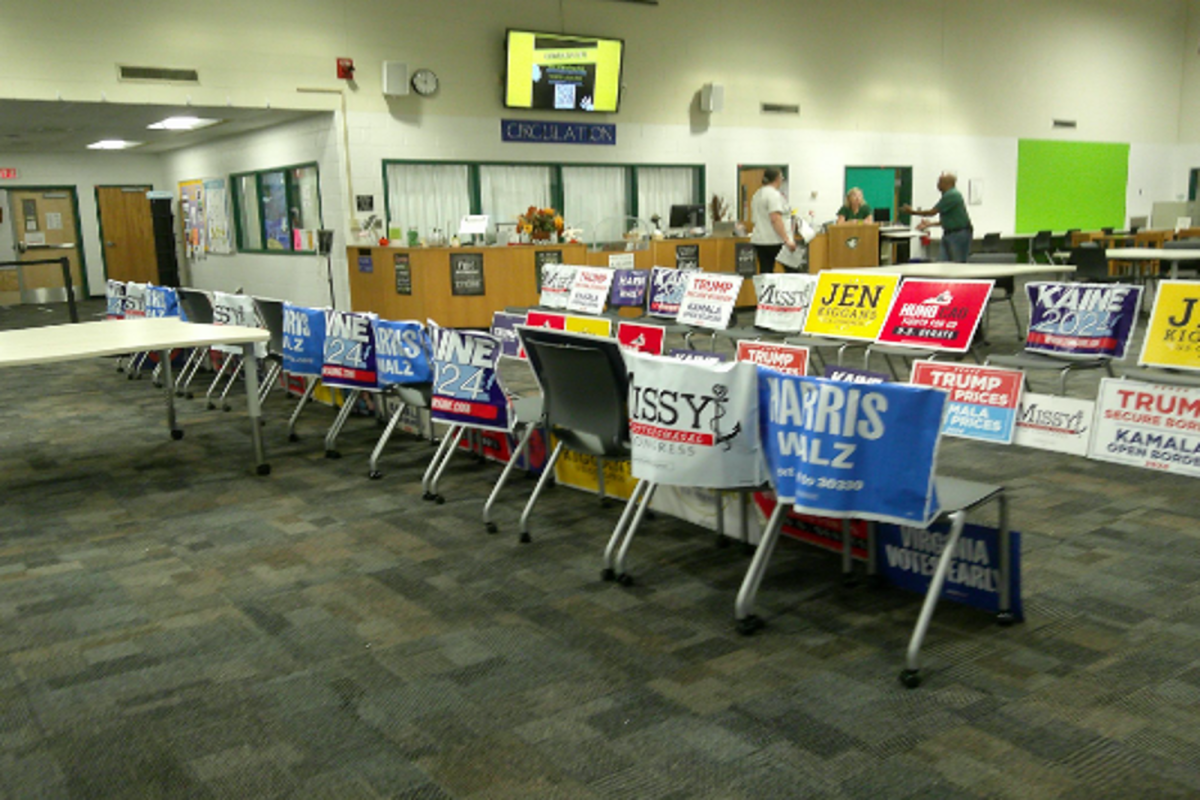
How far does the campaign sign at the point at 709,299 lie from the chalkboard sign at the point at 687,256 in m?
4.57

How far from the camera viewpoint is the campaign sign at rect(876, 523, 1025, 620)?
320cm

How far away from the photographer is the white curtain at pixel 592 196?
1284 centimetres

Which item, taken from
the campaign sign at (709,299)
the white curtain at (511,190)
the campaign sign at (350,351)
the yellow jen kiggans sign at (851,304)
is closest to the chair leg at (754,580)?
the campaign sign at (350,351)

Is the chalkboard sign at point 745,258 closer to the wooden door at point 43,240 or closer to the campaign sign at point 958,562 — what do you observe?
the campaign sign at point 958,562

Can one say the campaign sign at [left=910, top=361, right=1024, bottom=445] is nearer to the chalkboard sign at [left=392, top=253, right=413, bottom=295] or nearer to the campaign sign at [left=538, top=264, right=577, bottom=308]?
the campaign sign at [left=538, top=264, right=577, bottom=308]

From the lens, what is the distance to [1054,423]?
5.24 m

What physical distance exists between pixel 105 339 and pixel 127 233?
14.4 metres

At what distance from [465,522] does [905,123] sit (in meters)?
13.2

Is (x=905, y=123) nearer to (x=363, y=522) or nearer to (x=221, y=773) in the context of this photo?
(x=363, y=522)

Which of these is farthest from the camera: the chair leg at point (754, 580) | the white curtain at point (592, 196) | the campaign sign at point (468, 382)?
the white curtain at point (592, 196)

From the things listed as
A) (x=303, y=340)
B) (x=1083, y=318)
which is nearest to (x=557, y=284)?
(x=303, y=340)

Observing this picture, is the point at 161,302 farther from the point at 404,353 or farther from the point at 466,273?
the point at 404,353

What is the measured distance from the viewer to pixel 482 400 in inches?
184

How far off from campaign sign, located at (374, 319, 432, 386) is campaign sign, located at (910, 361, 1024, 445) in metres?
2.61
